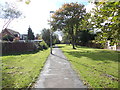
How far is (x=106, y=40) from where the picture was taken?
9.42 feet

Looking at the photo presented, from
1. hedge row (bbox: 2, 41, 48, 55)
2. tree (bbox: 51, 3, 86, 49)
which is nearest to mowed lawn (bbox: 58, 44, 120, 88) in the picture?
hedge row (bbox: 2, 41, 48, 55)

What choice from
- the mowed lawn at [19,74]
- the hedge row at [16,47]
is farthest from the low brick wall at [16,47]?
the mowed lawn at [19,74]

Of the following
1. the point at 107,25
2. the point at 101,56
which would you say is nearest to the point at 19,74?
the point at 107,25

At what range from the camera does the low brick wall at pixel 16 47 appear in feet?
59.5

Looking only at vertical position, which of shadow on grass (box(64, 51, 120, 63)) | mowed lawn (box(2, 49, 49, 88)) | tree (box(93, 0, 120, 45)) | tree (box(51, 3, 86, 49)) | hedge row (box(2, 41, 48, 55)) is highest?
tree (box(51, 3, 86, 49))

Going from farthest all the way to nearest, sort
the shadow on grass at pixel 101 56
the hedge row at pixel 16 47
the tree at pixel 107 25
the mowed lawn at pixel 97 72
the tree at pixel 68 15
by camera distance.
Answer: the tree at pixel 68 15, the hedge row at pixel 16 47, the shadow on grass at pixel 101 56, the mowed lawn at pixel 97 72, the tree at pixel 107 25

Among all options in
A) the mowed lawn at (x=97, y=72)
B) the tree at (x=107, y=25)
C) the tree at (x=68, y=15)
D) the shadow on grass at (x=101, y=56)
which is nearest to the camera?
the tree at (x=107, y=25)

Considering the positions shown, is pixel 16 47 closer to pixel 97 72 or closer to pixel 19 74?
pixel 19 74

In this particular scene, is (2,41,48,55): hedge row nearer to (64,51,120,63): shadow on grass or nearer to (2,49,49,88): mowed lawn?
(64,51,120,63): shadow on grass

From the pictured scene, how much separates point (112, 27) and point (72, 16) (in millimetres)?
25265

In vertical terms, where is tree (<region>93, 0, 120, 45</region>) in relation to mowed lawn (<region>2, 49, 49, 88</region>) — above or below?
above

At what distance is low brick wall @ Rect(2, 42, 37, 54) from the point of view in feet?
59.5

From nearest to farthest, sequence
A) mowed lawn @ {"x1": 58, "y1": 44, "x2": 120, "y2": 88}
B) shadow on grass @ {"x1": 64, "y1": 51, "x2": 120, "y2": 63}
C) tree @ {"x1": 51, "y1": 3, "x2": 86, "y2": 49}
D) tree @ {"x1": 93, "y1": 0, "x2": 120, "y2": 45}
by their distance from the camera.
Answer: tree @ {"x1": 93, "y1": 0, "x2": 120, "y2": 45}, mowed lawn @ {"x1": 58, "y1": 44, "x2": 120, "y2": 88}, shadow on grass @ {"x1": 64, "y1": 51, "x2": 120, "y2": 63}, tree @ {"x1": 51, "y1": 3, "x2": 86, "y2": 49}

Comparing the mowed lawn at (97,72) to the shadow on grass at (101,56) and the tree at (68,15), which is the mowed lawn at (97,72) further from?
the tree at (68,15)
